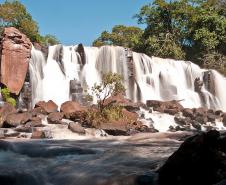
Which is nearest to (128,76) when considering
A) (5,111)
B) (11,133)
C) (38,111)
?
(38,111)

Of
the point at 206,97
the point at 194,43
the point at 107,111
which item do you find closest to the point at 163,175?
the point at 107,111

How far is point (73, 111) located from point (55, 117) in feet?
5.80

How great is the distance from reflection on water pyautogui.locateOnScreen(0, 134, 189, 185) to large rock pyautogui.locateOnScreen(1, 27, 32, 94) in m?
15.1

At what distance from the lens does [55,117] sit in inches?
820

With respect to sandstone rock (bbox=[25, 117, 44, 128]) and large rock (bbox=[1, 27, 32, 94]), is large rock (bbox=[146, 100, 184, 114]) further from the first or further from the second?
sandstone rock (bbox=[25, 117, 44, 128])

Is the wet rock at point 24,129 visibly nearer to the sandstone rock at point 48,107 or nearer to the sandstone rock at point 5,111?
the sandstone rock at point 5,111

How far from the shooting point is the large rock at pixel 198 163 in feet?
21.6

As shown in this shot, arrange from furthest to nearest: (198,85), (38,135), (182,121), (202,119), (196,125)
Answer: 1. (198,85)
2. (202,119)
3. (182,121)
4. (196,125)
5. (38,135)

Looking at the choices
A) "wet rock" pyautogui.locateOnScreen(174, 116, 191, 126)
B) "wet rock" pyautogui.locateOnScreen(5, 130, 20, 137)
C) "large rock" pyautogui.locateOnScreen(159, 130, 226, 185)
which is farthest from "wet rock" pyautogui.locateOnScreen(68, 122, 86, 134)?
"large rock" pyautogui.locateOnScreen(159, 130, 226, 185)

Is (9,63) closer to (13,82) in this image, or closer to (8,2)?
(13,82)

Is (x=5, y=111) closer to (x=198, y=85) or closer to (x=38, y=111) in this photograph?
(x=38, y=111)

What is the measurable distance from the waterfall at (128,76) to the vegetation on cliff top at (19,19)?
8371 millimetres

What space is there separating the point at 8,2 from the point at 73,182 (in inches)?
1514

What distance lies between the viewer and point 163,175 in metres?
6.97
